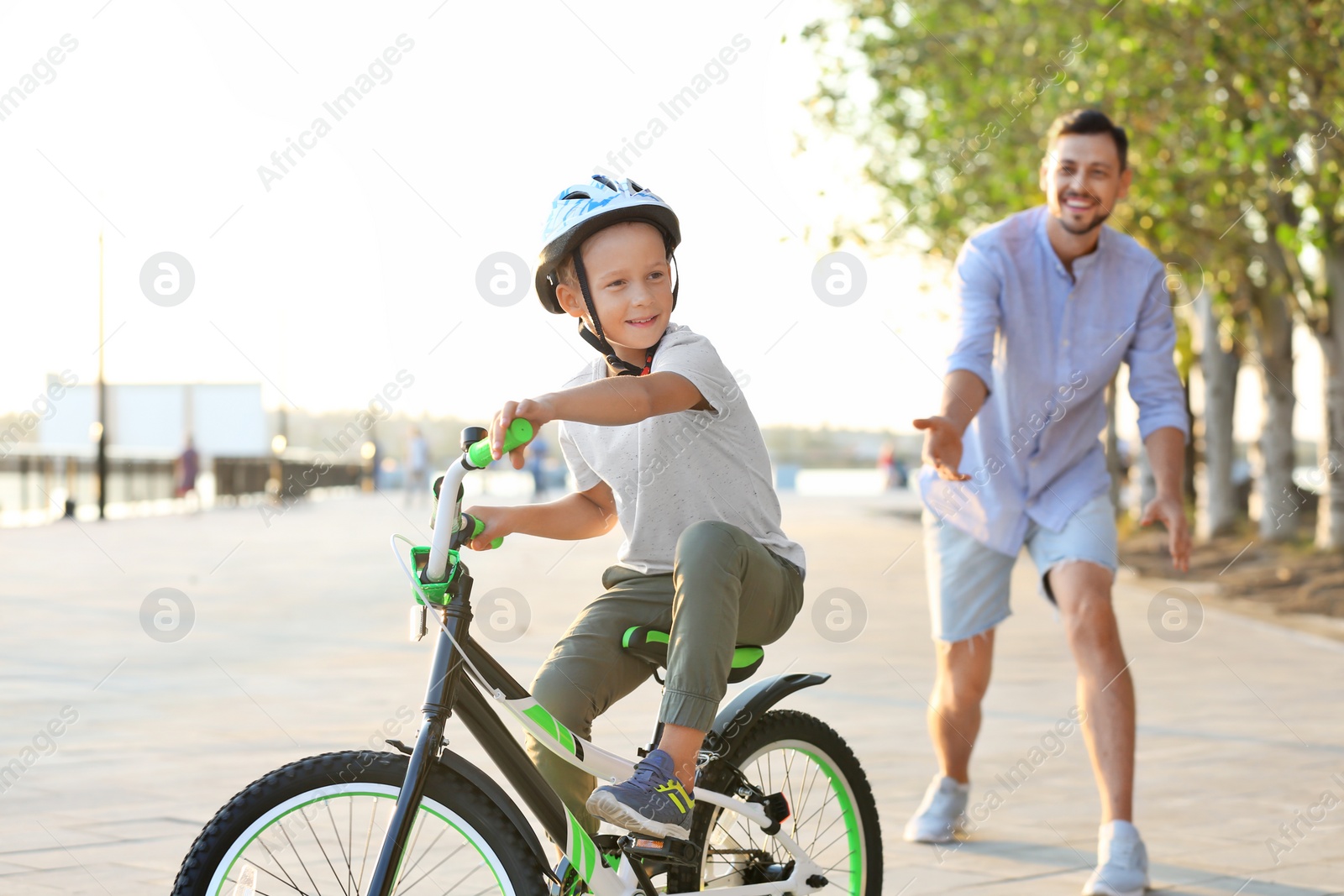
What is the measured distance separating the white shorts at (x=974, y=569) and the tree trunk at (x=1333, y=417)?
1101 cm

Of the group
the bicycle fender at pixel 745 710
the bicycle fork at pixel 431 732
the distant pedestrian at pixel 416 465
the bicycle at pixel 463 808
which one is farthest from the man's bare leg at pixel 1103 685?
the distant pedestrian at pixel 416 465

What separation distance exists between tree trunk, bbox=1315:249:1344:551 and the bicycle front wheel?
1343 centimetres

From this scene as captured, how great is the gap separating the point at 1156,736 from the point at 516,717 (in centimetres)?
453

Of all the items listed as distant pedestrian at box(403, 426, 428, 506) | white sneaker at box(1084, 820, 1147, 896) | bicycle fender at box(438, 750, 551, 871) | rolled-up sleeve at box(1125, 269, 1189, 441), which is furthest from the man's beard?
distant pedestrian at box(403, 426, 428, 506)

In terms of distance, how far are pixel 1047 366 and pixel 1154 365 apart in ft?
1.01

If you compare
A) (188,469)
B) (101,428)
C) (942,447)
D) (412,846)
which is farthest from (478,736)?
(188,469)

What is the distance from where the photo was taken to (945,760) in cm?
480

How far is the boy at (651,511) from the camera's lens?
289 centimetres

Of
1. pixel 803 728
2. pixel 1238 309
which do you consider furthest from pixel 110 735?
pixel 1238 309

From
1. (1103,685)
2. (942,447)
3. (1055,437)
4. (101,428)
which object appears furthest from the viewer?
(101,428)

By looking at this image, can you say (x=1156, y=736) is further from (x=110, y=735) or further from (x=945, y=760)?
(x=110, y=735)

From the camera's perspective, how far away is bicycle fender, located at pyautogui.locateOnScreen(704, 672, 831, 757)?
3.29 meters

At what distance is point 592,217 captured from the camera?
9.82 feet

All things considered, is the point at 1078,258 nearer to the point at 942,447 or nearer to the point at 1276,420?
the point at 942,447
